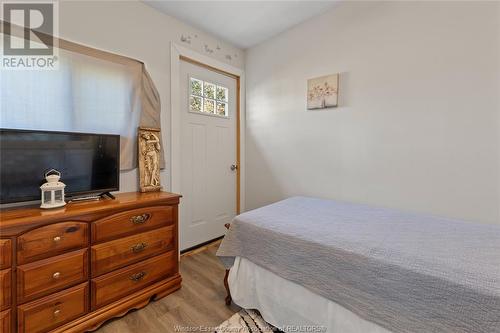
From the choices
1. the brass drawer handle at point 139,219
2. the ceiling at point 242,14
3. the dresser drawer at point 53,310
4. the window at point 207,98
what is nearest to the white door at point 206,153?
the window at point 207,98

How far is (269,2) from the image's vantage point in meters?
2.08

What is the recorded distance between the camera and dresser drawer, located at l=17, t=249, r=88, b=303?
1.20 meters

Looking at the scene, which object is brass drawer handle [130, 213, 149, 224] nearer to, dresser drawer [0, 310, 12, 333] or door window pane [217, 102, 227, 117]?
dresser drawer [0, 310, 12, 333]

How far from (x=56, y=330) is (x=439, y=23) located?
10.6 ft

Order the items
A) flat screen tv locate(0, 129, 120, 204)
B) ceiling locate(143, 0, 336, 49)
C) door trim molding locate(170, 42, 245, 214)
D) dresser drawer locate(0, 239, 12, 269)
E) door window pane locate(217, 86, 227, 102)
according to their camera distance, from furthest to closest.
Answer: door window pane locate(217, 86, 227, 102) → door trim molding locate(170, 42, 245, 214) → ceiling locate(143, 0, 336, 49) → flat screen tv locate(0, 129, 120, 204) → dresser drawer locate(0, 239, 12, 269)

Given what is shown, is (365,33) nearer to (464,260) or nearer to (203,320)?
(464,260)

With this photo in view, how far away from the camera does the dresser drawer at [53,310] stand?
1.21 metres

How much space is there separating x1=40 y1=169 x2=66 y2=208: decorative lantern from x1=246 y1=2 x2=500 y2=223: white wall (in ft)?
6.58

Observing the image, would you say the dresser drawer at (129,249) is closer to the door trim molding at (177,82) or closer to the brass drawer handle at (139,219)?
the brass drawer handle at (139,219)

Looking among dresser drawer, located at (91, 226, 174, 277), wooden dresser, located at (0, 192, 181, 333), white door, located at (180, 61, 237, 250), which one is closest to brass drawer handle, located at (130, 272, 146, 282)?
wooden dresser, located at (0, 192, 181, 333)

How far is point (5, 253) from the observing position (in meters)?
1.14

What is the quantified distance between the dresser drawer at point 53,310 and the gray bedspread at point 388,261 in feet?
2.95

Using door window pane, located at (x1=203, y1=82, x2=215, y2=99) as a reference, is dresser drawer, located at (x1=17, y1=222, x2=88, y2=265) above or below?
below

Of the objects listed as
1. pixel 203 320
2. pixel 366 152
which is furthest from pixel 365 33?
pixel 203 320
